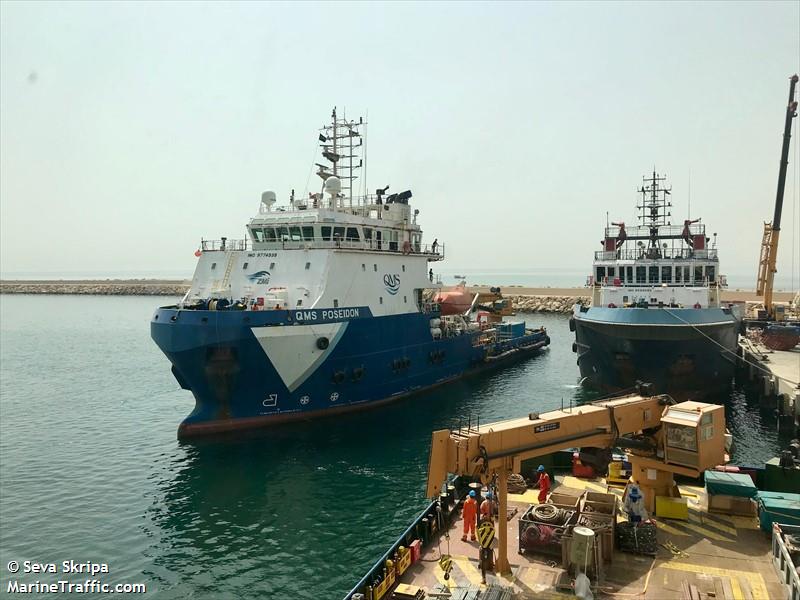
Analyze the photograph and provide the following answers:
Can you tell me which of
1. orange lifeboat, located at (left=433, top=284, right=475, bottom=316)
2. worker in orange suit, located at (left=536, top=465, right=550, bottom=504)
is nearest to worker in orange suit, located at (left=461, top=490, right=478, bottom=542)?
worker in orange suit, located at (left=536, top=465, right=550, bottom=504)

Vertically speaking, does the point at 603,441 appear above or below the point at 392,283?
below

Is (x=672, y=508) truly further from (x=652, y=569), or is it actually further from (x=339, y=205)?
(x=339, y=205)

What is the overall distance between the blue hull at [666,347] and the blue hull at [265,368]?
33.2 ft

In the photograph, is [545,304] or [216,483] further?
[545,304]

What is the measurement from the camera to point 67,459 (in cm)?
2102

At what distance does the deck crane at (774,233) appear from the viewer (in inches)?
1441

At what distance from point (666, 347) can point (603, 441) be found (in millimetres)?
16226

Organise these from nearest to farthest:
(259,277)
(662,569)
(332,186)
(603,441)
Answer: (662,569)
(603,441)
(259,277)
(332,186)

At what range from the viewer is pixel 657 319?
25078mm

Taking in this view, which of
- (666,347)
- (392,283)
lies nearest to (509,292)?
(392,283)

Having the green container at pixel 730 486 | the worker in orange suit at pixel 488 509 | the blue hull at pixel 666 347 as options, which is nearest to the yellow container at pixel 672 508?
the green container at pixel 730 486

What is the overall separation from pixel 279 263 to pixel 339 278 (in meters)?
3.10

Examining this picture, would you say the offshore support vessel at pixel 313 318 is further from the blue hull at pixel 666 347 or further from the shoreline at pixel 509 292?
the shoreline at pixel 509 292

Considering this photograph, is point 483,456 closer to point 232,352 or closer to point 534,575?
point 534,575
